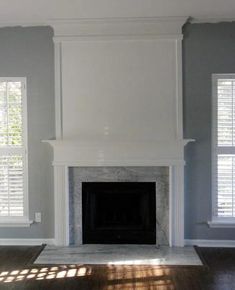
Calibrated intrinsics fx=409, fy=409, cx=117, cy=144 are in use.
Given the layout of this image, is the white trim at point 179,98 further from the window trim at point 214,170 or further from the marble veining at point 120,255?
the marble veining at point 120,255

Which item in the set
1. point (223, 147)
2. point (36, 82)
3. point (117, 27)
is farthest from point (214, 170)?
point (36, 82)

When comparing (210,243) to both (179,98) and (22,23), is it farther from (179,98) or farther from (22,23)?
(22,23)

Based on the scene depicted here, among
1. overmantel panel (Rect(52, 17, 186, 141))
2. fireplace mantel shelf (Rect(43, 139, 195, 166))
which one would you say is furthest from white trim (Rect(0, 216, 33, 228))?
overmantel panel (Rect(52, 17, 186, 141))

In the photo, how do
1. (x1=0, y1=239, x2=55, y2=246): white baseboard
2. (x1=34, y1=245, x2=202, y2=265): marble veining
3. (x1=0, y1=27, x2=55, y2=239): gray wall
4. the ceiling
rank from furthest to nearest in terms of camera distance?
(x1=0, y1=239, x2=55, y2=246): white baseboard
(x1=0, y1=27, x2=55, y2=239): gray wall
(x1=34, y1=245, x2=202, y2=265): marble veining
the ceiling

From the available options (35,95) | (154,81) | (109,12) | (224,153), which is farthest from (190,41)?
(35,95)

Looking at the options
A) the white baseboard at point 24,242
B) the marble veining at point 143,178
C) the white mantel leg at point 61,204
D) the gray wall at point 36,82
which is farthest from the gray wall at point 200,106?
the white baseboard at point 24,242

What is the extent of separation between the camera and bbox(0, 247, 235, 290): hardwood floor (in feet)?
12.2

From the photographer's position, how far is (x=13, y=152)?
4.89 meters

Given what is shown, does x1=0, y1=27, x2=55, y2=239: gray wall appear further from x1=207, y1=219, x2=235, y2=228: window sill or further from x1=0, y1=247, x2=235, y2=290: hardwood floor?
x1=207, y1=219, x2=235, y2=228: window sill

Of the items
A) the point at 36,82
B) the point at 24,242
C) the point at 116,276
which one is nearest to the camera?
the point at 116,276

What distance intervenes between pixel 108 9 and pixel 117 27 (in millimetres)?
437

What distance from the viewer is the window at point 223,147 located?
473 centimetres

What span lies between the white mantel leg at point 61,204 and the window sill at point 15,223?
0.37m

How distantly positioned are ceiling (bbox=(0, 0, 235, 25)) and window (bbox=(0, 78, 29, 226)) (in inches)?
33.1
